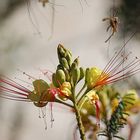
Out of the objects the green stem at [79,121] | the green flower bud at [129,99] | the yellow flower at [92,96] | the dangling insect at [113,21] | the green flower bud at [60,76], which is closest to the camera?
the green stem at [79,121]

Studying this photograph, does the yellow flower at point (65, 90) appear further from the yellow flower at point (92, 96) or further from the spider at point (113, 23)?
the spider at point (113, 23)

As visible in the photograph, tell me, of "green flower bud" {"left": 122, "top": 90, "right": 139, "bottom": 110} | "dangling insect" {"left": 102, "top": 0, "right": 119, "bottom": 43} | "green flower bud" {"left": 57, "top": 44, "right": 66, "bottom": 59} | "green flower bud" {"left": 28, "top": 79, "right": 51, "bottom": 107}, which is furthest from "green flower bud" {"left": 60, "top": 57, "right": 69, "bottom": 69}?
"green flower bud" {"left": 122, "top": 90, "right": 139, "bottom": 110}

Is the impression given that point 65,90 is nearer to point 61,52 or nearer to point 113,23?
point 61,52

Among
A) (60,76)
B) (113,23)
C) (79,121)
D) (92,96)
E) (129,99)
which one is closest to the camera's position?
(79,121)

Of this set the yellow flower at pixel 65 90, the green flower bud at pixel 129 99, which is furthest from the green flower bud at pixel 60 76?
the green flower bud at pixel 129 99

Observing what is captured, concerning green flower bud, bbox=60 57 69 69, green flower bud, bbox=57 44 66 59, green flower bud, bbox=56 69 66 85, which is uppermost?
green flower bud, bbox=57 44 66 59

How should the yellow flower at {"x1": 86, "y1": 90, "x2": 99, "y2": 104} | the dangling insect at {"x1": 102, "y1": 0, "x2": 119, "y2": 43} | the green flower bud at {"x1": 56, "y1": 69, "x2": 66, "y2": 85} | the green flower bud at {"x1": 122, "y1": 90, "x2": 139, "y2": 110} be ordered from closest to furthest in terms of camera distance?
the green flower bud at {"x1": 56, "y1": 69, "x2": 66, "y2": 85}, the yellow flower at {"x1": 86, "y1": 90, "x2": 99, "y2": 104}, the dangling insect at {"x1": 102, "y1": 0, "x2": 119, "y2": 43}, the green flower bud at {"x1": 122, "y1": 90, "x2": 139, "y2": 110}

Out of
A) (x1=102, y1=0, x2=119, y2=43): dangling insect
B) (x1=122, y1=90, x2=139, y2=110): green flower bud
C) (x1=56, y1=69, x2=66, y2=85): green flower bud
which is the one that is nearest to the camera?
(x1=56, y1=69, x2=66, y2=85): green flower bud

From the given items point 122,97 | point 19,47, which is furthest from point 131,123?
point 19,47

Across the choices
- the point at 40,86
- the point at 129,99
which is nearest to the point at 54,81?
the point at 40,86

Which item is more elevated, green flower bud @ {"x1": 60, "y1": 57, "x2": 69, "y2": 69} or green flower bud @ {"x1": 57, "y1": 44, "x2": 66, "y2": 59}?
green flower bud @ {"x1": 57, "y1": 44, "x2": 66, "y2": 59}

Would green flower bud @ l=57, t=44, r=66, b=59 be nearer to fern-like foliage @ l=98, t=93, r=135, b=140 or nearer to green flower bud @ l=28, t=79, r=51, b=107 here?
green flower bud @ l=28, t=79, r=51, b=107
